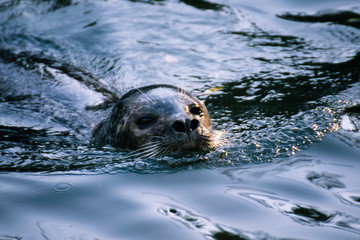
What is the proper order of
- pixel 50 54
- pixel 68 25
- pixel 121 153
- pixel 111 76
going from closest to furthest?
pixel 121 153
pixel 111 76
pixel 50 54
pixel 68 25

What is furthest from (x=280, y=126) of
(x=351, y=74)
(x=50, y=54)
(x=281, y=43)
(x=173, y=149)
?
(x=50, y=54)

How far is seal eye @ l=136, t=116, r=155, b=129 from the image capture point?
497 cm

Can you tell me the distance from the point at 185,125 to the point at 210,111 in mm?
1745

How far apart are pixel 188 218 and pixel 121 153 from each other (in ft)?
5.42

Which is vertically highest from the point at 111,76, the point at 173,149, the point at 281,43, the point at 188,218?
the point at 281,43

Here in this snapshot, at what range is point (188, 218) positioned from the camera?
357 centimetres

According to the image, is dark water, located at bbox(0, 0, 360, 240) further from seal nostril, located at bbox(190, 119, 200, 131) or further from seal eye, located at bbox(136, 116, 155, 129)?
seal eye, located at bbox(136, 116, 155, 129)

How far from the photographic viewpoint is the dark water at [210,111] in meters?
3.61

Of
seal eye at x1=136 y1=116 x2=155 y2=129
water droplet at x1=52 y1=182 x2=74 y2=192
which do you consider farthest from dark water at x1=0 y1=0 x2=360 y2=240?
seal eye at x1=136 y1=116 x2=155 y2=129

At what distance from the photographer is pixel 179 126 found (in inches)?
181

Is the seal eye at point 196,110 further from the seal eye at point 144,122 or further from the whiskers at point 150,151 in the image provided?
the whiskers at point 150,151

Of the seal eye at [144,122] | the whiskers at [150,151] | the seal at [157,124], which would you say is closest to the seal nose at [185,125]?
the seal at [157,124]

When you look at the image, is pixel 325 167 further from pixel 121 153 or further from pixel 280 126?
pixel 121 153

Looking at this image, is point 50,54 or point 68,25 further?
point 68,25
